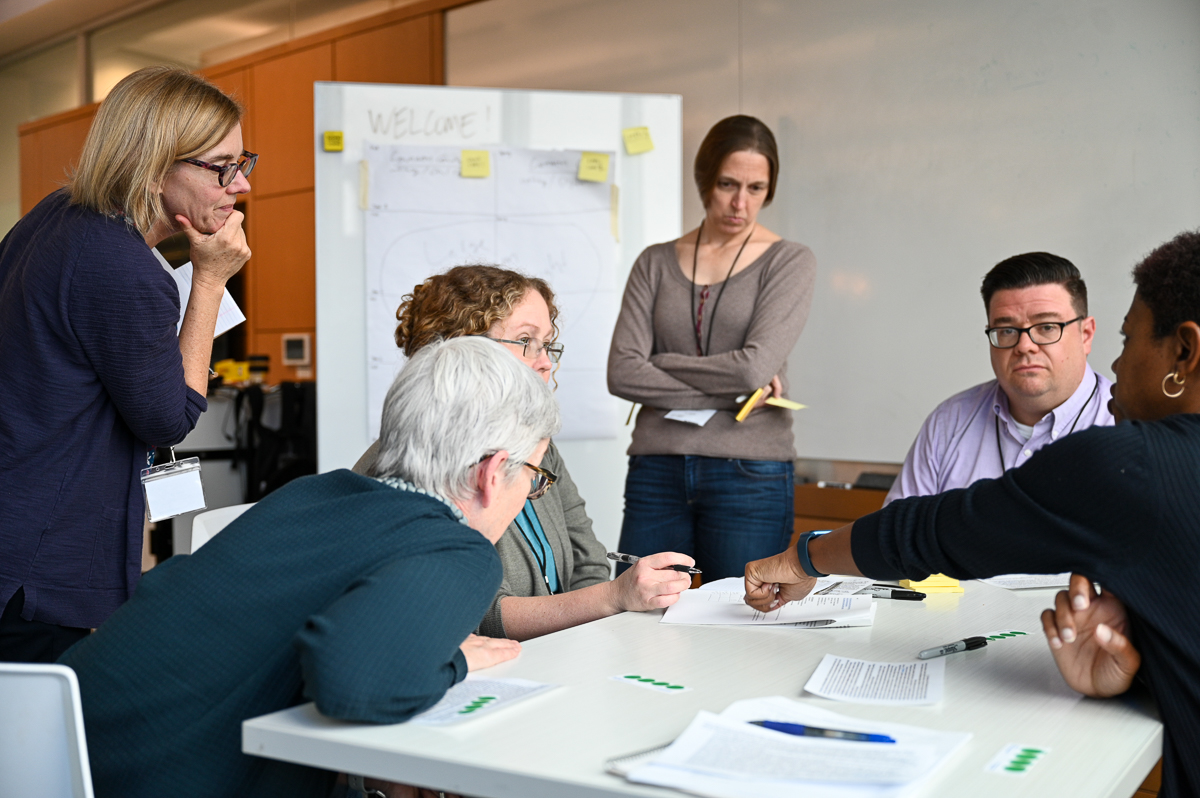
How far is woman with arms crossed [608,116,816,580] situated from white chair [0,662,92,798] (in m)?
1.68

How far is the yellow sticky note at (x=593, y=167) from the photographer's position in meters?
3.60

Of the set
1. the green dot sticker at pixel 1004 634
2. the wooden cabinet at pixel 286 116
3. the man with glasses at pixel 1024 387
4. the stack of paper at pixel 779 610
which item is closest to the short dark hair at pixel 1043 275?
the man with glasses at pixel 1024 387

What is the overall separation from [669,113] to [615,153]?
248 mm

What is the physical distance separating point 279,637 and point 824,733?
561mm

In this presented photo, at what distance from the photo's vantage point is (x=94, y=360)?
5.07 feet

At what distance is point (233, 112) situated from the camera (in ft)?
5.65

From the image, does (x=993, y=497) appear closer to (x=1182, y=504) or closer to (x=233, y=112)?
(x=1182, y=504)

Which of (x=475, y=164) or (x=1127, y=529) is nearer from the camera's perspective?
(x=1127, y=529)

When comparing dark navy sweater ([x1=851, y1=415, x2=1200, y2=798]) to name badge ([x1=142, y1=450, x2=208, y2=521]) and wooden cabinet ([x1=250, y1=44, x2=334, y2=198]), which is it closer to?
name badge ([x1=142, y1=450, x2=208, y2=521])

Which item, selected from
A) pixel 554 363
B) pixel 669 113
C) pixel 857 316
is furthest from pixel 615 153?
pixel 554 363

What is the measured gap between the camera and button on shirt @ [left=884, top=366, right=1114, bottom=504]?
2.23m

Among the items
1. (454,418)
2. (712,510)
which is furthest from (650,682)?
(712,510)

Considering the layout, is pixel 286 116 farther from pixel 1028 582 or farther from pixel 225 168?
pixel 1028 582

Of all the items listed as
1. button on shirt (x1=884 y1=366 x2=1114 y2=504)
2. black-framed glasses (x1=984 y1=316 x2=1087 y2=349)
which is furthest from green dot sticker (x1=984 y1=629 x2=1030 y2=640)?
black-framed glasses (x1=984 y1=316 x2=1087 y2=349)
